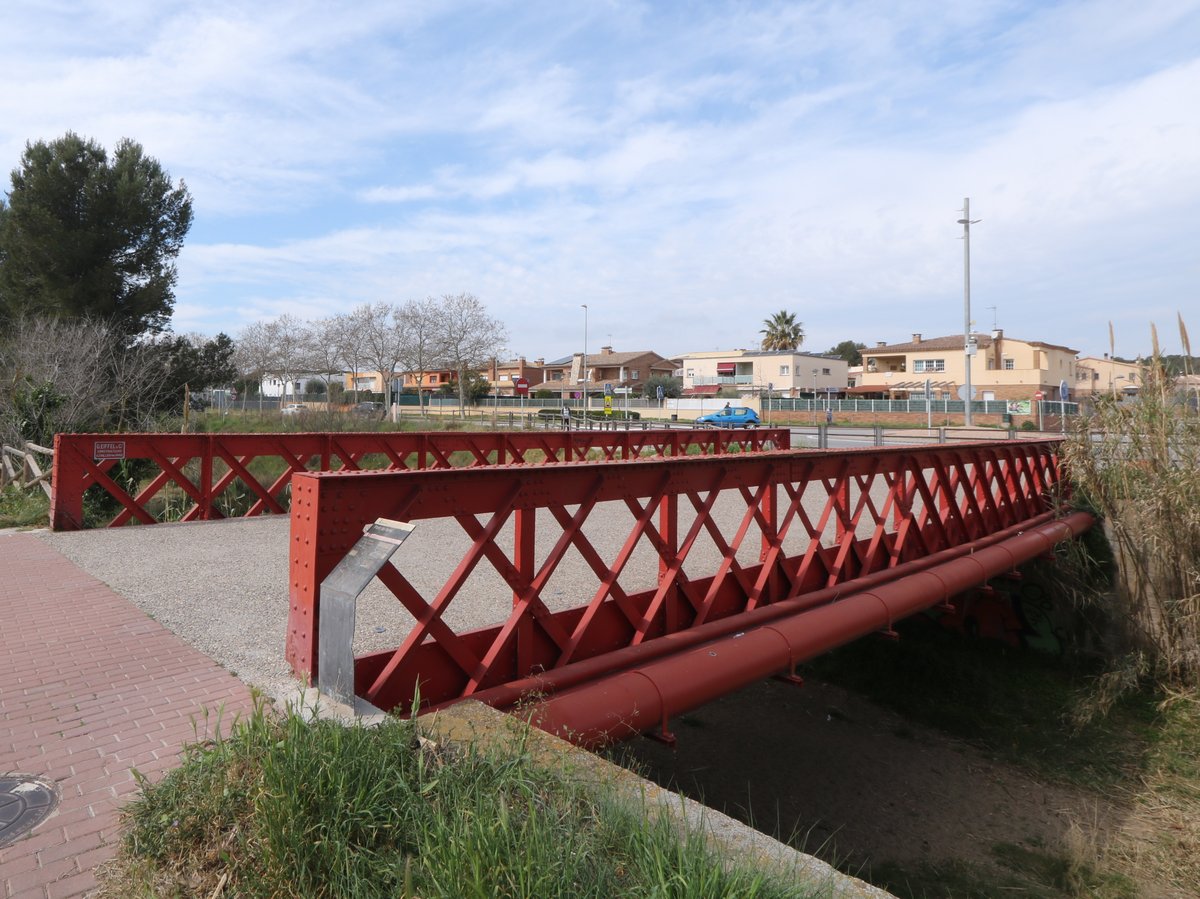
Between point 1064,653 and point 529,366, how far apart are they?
4042 inches

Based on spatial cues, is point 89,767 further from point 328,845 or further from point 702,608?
point 702,608

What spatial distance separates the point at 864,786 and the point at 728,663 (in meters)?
4.83

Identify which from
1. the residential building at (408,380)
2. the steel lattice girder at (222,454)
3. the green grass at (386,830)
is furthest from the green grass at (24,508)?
the residential building at (408,380)

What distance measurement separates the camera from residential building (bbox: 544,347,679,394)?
9650cm

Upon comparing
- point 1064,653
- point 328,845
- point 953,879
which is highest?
point 328,845

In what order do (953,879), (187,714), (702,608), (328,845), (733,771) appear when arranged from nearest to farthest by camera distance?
(328,845) → (187,714) → (702,608) → (953,879) → (733,771)

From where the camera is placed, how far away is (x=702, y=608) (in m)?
Answer: 5.93

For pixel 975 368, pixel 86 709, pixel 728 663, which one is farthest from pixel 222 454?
pixel 975 368

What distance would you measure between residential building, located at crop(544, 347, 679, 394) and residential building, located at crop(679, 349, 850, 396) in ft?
33.7

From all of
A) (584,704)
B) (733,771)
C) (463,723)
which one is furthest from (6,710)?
(733,771)

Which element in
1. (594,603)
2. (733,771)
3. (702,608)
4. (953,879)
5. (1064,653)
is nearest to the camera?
(594,603)

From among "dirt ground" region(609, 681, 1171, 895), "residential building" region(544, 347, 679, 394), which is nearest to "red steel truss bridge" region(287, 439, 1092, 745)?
"dirt ground" region(609, 681, 1171, 895)

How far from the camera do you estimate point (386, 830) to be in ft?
8.40

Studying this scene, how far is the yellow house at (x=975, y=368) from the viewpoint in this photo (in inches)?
2418
